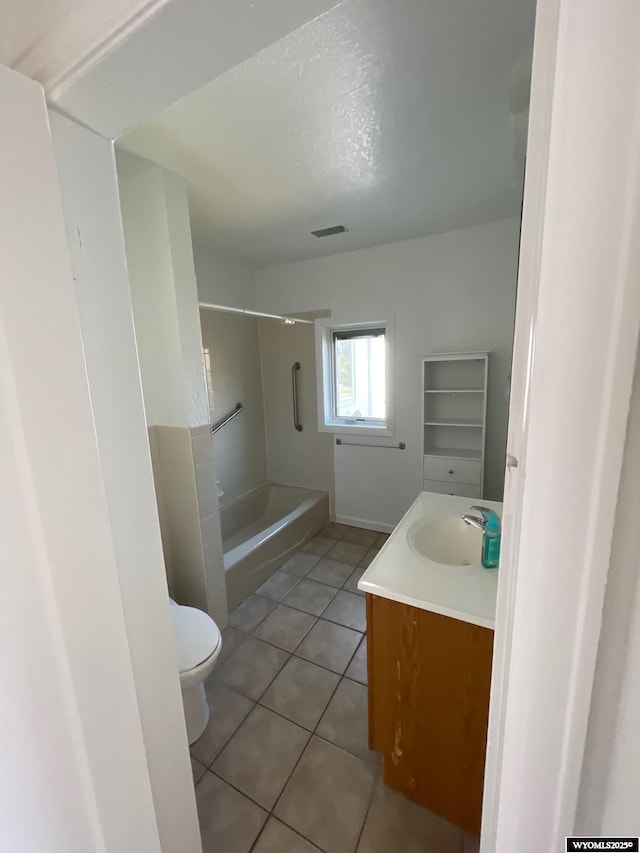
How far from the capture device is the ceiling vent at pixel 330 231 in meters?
2.30

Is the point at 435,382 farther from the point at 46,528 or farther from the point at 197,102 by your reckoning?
the point at 46,528

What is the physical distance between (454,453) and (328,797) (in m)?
2.17

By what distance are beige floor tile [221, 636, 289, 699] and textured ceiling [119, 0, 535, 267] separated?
251 centimetres

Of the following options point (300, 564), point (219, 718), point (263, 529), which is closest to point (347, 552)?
point (300, 564)

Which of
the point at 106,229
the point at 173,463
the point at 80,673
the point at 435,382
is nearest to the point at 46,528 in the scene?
the point at 80,673

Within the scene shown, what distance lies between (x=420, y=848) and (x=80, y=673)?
1.29m

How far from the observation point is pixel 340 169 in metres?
1.62

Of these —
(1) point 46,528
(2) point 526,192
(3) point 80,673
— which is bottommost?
(3) point 80,673

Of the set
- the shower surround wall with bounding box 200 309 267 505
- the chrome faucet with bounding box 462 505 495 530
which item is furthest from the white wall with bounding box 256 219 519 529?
the chrome faucet with bounding box 462 505 495 530

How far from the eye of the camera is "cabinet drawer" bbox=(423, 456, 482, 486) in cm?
253

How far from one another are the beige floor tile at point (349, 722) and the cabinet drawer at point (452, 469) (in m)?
1.56

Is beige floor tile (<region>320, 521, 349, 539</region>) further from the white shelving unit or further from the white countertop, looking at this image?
the white countertop

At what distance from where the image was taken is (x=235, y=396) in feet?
10.1

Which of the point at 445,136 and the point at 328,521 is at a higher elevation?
the point at 445,136
